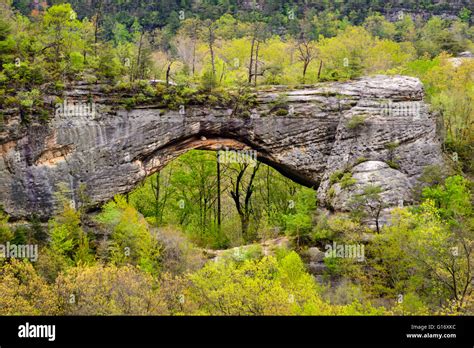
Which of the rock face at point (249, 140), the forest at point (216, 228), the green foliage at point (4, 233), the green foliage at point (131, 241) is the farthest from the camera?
the rock face at point (249, 140)

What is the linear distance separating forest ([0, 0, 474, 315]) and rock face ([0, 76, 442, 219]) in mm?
742

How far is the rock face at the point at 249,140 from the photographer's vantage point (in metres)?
35.3

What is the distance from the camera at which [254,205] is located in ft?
162

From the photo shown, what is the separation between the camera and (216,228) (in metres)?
43.6

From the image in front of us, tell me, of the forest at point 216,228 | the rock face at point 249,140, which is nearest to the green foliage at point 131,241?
the forest at point 216,228

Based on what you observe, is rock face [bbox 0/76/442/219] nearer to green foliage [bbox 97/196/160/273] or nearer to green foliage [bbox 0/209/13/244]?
green foliage [bbox 0/209/13/244]

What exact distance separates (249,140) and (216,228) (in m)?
7.53

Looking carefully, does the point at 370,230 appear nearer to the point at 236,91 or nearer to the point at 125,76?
the point at 236,91

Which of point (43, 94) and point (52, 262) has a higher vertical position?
point (43, 94)

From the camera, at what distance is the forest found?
25.2m

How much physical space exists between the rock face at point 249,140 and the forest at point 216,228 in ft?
2.43

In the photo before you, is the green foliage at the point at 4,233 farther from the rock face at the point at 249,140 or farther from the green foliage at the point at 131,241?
the green foliage at the point at 131,241

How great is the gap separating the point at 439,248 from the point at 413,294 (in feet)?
7.66
